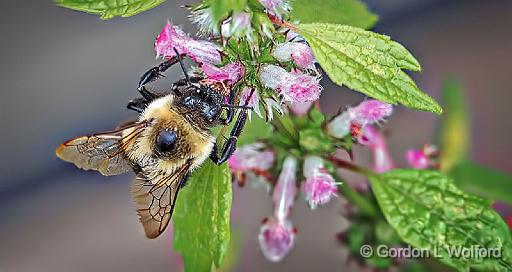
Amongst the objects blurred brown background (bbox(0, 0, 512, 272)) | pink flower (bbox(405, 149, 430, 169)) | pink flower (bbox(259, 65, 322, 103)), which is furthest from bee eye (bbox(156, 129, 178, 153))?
blurred brown background (bbox(0, 0, 512, 272))

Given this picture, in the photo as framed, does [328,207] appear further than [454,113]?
Yes

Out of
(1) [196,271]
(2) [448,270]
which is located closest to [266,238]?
(1) [196,271]

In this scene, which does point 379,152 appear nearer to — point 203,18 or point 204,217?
point 204,217

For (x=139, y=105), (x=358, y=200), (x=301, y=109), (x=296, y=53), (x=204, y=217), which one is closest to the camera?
(x=296, y=53)

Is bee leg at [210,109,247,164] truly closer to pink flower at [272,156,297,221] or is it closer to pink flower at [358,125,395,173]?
pink flower at [272,156,297,221]

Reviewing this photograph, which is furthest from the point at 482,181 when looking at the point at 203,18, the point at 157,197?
the point at 203,18

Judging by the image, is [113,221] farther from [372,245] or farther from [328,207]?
[372,245]

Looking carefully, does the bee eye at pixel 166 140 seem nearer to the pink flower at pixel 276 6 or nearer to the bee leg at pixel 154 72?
the bee leg at pixel 154 72
